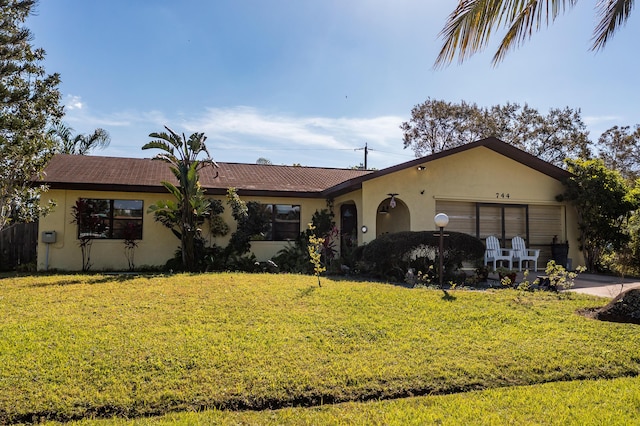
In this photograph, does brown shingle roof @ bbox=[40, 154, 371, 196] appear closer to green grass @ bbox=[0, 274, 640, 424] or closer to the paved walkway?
green grass @ bbox=[0, 274, 640, 424]

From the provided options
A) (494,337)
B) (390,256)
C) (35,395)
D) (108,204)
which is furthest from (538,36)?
(108,204)

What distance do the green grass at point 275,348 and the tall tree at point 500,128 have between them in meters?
25.8

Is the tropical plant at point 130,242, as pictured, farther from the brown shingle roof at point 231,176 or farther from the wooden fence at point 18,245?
the wooden fence at point 18,245

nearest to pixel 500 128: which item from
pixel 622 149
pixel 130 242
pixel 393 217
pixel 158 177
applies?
pixel 622 149

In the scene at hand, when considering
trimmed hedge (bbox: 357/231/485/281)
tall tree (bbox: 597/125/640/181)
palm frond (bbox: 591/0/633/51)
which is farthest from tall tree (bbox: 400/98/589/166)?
palm frond (bbox: 591/0/633/51)

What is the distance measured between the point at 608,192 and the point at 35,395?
16072mm

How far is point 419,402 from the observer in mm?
4094

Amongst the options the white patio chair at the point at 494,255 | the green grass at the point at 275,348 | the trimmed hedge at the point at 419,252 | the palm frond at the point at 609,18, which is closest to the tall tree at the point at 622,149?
the white patio chair at the point at 494,255

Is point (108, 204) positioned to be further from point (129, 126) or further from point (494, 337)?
point (494, 337)

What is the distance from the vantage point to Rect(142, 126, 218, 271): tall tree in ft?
40.7

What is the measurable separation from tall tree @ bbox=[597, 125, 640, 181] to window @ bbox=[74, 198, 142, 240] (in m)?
28.5

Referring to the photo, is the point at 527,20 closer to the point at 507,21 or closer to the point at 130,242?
the point at 507,21

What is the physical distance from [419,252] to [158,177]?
9500 millimetres

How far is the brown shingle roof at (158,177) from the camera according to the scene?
13477 millimetres
